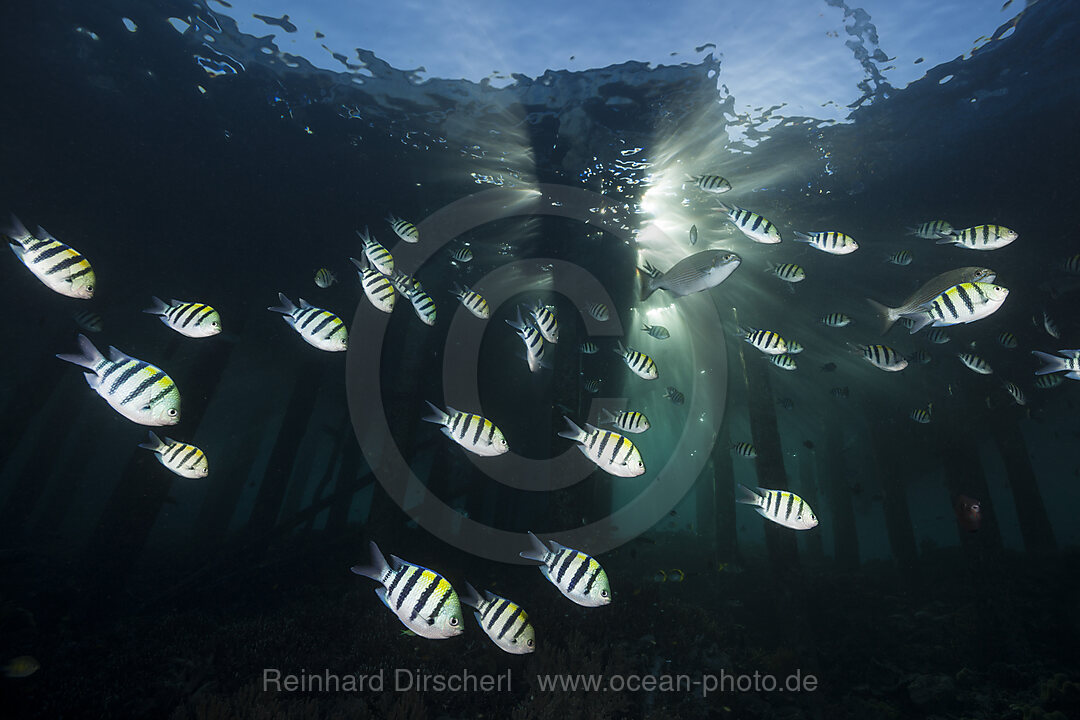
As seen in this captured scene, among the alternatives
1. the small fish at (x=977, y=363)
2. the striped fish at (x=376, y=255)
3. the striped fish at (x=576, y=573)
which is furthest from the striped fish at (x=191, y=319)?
the small fish at (x=977, y=363)

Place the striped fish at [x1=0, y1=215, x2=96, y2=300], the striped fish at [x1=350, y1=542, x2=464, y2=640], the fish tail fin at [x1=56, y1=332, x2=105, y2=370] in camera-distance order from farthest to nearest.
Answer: the striped fish at [x1=0, y1=215, x2=96, y2=300], the striped fish at [x1=350, y1=542, x2=464, y2=640], the fish tail fin at [x1=56, y1=332, x2=105, y2=370]

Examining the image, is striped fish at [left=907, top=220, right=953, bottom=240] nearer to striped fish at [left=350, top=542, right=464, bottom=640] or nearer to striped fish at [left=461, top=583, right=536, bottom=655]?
striped fish at [left=461, top=583, right=536, bottom=655]

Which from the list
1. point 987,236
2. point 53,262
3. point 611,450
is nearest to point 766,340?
point 987,236

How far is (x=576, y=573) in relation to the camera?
3.79 metres

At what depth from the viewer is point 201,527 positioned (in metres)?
26.0

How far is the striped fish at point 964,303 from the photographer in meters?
4.29

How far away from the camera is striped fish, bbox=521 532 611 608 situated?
3.79 meters

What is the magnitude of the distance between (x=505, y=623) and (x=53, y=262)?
4.69 meters

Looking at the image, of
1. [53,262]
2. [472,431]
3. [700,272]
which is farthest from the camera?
[700,272]

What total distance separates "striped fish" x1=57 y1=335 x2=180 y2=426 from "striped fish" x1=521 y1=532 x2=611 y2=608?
9.80 ft

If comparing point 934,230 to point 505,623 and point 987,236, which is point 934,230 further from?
point 505,623

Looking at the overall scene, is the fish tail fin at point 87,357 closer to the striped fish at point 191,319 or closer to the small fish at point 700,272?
the striped fish at point 191,319

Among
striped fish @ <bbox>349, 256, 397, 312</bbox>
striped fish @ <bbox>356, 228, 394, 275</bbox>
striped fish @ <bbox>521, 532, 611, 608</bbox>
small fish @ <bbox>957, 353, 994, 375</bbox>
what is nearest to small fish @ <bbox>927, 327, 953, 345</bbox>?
small fish @ <bbox>957, 353, 994, 375</bbox>

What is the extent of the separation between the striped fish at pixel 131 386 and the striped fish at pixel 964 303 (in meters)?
6.84
